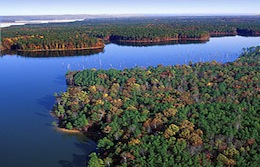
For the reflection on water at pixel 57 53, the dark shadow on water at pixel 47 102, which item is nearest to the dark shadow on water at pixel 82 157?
the dark shadow on water at pixel 47 102

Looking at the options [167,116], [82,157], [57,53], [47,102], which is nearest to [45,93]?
[47,102]

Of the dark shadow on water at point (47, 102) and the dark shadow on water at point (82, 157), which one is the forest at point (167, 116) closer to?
the dark shadow on water at point (82, 157)

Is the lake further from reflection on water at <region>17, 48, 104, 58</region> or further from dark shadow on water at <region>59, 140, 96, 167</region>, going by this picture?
reflection on water at <region>17, 48, 104, 58</region>

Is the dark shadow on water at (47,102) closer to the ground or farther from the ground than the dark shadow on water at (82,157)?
farther from the ground

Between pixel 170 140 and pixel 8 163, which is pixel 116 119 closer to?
pixel 170 140

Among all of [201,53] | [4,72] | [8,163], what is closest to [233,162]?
[8,163]

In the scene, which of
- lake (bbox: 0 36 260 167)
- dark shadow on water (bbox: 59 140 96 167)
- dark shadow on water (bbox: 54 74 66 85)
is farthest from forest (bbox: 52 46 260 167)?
→ dark shadow on water (bbox: 54 74 66 85)

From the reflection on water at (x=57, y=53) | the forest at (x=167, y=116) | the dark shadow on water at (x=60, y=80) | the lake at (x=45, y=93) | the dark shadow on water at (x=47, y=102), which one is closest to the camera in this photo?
the forest at (x=167, y=116)
